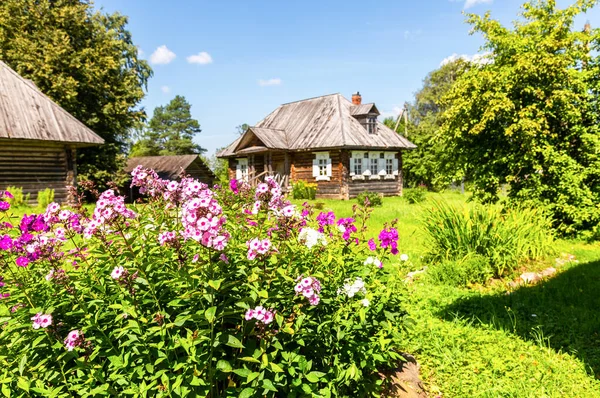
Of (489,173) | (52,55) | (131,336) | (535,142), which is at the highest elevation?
(52,55)

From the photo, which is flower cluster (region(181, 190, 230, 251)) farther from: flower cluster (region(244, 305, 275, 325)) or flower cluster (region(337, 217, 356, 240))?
flower cluster (region(337, 217, 356, 240))

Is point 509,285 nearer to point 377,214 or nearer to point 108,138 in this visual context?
point 377,214

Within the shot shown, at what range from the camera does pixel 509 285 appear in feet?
18.1

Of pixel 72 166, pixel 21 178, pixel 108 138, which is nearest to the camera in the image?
pixel 21 178

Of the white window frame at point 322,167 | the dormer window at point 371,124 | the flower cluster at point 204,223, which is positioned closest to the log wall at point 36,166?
the white window frame at point 322,167

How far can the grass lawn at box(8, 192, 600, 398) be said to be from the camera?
3.22 meters

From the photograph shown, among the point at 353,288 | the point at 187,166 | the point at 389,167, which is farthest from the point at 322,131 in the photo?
the point at 353,288

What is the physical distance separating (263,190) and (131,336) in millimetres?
1062

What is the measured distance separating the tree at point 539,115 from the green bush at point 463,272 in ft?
10.7

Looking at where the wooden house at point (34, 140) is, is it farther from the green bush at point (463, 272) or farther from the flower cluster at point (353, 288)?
the flower cluster at point (353, 288)

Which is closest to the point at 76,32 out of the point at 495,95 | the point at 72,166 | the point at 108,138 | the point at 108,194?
the point at 108,138

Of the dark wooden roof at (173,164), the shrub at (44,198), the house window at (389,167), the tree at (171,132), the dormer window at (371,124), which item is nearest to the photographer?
the shrub at (44,198)

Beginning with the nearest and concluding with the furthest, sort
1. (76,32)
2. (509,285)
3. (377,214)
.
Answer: (509,285) < (377,214) < (76,32)

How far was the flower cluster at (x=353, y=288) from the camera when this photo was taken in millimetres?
2436
